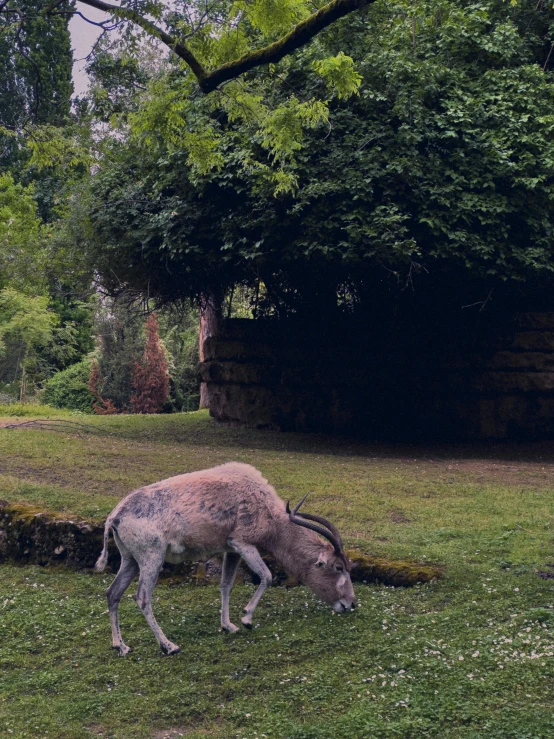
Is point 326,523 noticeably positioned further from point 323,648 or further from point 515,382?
point 515,382

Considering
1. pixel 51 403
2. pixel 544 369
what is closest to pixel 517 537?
pixel 544 369

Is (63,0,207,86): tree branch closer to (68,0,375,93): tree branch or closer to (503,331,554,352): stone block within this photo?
(68,0,375,93): tree branch

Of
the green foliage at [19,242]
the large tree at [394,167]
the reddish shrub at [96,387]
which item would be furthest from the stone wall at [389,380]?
the reddish shrub at [96,387]

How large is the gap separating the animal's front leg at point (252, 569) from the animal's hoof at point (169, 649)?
571 mm

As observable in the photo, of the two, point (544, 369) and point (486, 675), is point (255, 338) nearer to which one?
point (544, 369)

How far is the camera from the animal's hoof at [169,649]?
6.16 m

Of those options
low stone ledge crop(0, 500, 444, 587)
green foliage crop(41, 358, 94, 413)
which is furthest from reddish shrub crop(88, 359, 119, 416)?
low stone ledge crop(0, 500, 444, 587)

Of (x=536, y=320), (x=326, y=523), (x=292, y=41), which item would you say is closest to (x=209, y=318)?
(x=536, y=320)

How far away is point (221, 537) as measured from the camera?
657 cm

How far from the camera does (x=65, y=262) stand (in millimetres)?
21328

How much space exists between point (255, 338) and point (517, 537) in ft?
33.1

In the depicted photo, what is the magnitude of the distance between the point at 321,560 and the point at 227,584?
2.67 ft

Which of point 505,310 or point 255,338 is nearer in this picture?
point 505,310

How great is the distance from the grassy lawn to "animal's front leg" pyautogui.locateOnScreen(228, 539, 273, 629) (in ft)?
0.55
